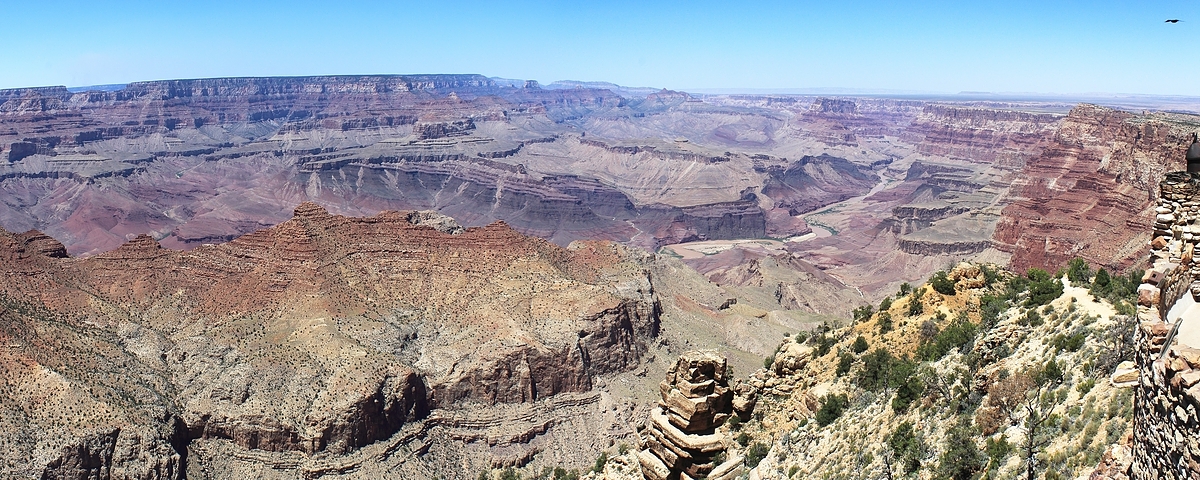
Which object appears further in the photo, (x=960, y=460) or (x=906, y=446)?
(x=906, y=446)

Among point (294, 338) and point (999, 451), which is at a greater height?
point (999, 451)

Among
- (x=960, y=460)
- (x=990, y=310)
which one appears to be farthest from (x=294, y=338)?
(x=960, y=460)

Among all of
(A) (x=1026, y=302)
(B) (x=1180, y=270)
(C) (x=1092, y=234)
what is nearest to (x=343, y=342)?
(A) (x=1026, y=302)

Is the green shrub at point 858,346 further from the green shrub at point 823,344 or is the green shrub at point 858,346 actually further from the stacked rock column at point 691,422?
the stacked rock column at point 691,422

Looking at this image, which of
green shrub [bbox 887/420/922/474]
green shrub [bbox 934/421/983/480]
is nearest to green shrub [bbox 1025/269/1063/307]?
green shrub [bbox 887/420/922/474]

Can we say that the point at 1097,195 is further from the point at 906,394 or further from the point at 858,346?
the point at 906,394

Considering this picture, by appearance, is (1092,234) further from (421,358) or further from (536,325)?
(421,358)
